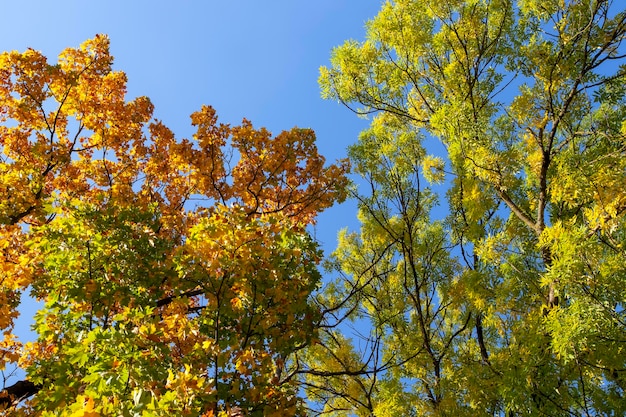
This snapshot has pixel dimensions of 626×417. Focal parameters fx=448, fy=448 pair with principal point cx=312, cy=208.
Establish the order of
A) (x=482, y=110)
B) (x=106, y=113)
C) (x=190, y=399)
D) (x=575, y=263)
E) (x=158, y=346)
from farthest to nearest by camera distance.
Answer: (x=106, y=113) → (x=482, y=110) → (x=575, y=263) → (x=158, y=346) → (x=190, y=399)

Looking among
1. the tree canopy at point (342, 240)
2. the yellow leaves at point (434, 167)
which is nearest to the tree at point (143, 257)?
the tree canopy at point (342, 240)

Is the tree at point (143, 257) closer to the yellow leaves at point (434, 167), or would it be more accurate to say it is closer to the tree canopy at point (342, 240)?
the tree canopy at point (342, 240)

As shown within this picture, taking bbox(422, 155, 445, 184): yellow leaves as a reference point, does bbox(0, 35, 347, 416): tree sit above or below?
below

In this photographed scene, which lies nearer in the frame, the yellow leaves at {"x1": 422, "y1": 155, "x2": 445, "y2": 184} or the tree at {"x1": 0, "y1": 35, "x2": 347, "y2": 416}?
the tree at {"x1": 0, "y1": 35, "x2": 347, "y2": 416}

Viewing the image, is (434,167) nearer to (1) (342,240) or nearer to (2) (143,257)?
(1) (342,240)

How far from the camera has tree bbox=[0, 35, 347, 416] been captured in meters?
3.27

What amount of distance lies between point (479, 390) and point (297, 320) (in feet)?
11.3

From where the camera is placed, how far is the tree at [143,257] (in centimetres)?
327

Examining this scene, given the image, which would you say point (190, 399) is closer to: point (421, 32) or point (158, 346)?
point (158, 346)

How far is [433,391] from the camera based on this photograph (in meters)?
7.58

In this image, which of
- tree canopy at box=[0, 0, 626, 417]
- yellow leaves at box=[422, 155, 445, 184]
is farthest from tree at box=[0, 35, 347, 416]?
yellow leaves at box=[422, 155, 445, 184]

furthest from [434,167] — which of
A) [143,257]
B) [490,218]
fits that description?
[143,257]

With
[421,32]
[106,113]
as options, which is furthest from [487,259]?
[106,113]

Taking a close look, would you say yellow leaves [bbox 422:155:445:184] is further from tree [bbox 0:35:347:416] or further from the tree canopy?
tree [bbox 0:35:347:416]
